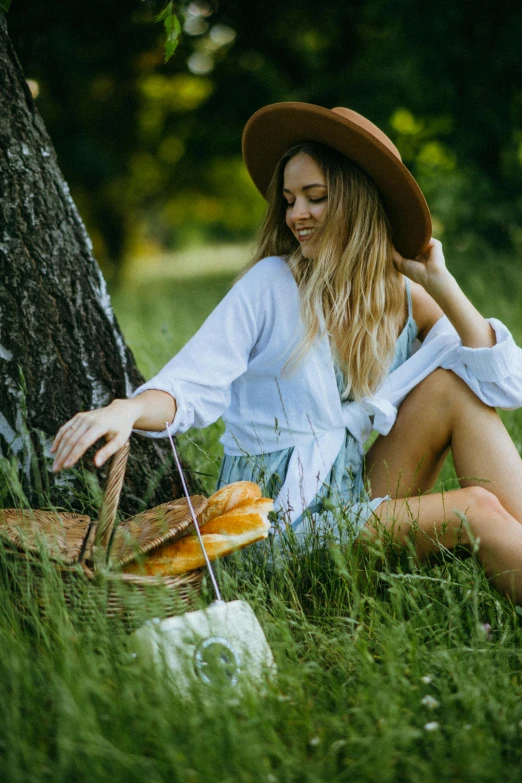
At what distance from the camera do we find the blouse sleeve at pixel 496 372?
240cm

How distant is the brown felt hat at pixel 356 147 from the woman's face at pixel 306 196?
3.7 inches

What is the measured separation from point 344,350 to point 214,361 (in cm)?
48

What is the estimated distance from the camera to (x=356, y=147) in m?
2.36

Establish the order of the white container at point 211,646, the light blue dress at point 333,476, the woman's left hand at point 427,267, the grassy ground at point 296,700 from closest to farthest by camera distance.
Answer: the grassy ground at point 296,700
the white container at point 211,646
the light blue dress at point 333,476
the woman's left hand at point 427,267

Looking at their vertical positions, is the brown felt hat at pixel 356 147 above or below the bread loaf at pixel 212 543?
above

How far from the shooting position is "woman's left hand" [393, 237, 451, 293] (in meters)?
2.49

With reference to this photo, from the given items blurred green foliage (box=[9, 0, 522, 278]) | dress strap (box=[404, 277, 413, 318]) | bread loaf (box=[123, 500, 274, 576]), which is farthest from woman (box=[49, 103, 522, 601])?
blurred green foliage (box=[9, 0, 522, 278])

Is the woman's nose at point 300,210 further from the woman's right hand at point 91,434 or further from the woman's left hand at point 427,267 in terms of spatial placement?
the woman's right hand at point 91,434

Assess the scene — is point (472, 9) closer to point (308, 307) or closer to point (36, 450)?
point (308, 307)

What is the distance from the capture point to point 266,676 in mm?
1613

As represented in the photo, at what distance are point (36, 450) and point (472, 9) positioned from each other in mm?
6878

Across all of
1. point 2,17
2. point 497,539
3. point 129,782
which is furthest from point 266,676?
point 2,17

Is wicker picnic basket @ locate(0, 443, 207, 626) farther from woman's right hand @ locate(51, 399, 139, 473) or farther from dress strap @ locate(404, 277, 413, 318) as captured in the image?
dress strap @ locate(404, 277, 413, 318)

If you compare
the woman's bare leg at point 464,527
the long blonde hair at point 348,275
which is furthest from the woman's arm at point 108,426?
the woman's bare leg at point 464,527
